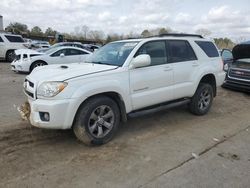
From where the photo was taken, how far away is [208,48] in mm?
6648

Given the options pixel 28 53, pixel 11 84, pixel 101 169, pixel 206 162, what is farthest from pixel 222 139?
pixel 28 53

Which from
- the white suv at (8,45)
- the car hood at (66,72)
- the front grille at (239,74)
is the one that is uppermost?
the white suv at (8,45)

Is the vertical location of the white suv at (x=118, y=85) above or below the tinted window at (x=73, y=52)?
below

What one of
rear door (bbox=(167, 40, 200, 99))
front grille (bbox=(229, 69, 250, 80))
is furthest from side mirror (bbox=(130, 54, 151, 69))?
front grille (bbox=(229, 69, 250, 80))

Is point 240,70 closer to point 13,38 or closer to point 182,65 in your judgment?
point 182,65

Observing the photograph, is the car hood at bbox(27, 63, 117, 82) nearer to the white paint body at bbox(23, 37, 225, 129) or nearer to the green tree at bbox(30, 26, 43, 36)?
the white paint body at bbox(23, 37, 225, 129)

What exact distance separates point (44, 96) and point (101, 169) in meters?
1.35

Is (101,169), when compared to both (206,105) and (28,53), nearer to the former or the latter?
(206,105)

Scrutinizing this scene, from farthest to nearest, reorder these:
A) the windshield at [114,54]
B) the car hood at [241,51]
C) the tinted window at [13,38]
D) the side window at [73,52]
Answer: the tinted window at [13,38]
the side window at [73,52]
the car hood at [241,51]
the windshield at [114,54]

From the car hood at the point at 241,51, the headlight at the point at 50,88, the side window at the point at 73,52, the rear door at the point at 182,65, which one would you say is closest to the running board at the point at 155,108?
the rear door at the point at 182,65

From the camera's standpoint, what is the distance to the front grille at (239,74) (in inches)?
362

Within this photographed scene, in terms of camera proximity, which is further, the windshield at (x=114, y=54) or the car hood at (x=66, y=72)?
the windshield at (x=114, y=54)

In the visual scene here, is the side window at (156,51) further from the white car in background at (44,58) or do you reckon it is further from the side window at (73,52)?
the side window at (73,52)

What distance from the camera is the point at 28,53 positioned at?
44.3 feet
